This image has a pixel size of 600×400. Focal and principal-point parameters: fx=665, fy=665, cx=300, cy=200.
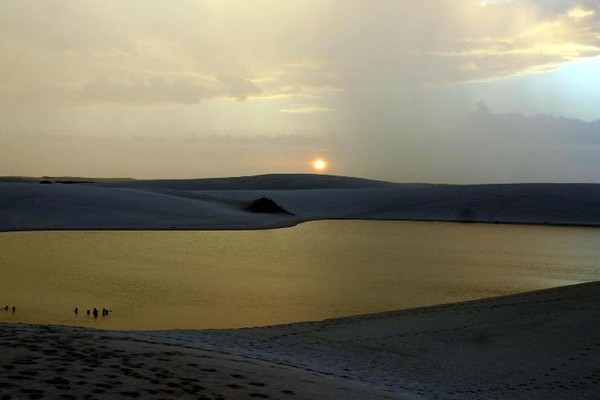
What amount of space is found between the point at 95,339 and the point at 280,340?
10.5 feet

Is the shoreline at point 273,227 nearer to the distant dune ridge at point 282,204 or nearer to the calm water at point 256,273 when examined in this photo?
the distant dune ridge at point 282,204

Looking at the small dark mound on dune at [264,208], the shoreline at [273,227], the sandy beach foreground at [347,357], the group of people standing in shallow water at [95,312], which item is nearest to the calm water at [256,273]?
Result: the group of people standing in shallow water at [95,312]

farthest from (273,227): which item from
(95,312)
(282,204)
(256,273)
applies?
(95,312)

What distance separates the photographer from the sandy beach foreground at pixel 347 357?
17.6ft

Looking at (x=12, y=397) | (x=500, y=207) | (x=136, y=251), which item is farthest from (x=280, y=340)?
(x=500, y=207)

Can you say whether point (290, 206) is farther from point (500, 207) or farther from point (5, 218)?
point (5, 218)

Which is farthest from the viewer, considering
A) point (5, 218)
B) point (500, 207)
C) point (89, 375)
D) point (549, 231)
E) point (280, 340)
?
point (500, 207)

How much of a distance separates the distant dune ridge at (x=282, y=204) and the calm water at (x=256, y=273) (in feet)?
14.8

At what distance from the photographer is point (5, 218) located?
30750mm

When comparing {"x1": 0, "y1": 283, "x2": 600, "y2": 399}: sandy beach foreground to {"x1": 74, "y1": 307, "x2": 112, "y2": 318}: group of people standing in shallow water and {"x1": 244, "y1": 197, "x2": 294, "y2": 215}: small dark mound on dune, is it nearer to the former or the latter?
{"x1": 74, "y1": 307, "x2": 112, "y2": 318}: group of people standing in shallow water

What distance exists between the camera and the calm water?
12.2m

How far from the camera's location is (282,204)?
50312 millimetres

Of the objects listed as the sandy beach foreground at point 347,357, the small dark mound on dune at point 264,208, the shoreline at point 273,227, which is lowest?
the sandy beach foreground at point 347,357

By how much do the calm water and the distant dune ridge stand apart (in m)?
4.52
